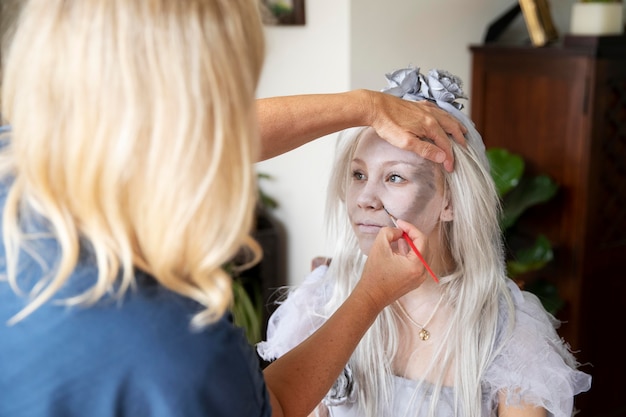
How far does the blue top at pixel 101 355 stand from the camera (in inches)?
31.6

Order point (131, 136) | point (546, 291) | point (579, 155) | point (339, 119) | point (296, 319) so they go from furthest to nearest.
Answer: point (546, 291)
point (579, 155)
point (296, 319)
point (339, 119)
point (131, 136)

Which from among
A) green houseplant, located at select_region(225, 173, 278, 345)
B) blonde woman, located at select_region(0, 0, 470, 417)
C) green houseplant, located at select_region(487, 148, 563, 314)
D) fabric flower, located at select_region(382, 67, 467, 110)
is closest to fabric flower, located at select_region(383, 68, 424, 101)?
fabric flower, located at select_region(382, 67, 467, 110)

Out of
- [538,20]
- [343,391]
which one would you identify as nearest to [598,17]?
[538,20]

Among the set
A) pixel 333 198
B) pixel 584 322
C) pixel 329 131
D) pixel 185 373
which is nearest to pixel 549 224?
pixel 584 322

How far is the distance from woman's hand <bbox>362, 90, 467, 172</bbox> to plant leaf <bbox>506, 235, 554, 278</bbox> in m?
1.11

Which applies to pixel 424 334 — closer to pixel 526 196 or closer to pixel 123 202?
pixel 123 202

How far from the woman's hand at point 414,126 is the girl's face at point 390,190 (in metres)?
0.06

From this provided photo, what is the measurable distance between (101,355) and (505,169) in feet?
6.35

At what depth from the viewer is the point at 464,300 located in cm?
150

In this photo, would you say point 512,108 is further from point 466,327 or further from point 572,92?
point 466,327

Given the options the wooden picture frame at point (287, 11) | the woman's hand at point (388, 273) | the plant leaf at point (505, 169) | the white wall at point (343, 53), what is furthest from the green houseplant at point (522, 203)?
the woman's hand at point (388, 273)

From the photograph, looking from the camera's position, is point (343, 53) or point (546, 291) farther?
point (546, 291)

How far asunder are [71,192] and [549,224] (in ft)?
6.81

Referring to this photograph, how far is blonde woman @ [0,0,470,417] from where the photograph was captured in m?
0.79
